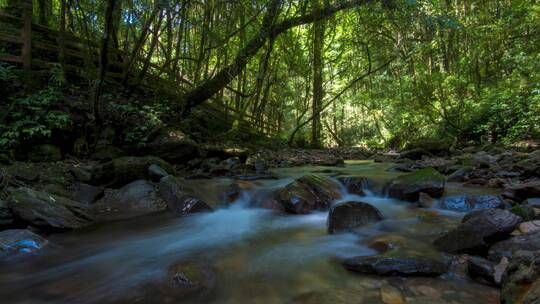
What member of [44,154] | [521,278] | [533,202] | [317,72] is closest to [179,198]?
[44,154]

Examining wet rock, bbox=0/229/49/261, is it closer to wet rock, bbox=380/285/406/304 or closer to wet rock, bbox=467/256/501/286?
wet rock, bbox=380/285/406/304

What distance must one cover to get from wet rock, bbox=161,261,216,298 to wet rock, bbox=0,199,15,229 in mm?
2198

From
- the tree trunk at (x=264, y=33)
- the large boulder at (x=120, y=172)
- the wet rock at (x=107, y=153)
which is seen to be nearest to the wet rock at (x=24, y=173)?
the large boulder at (x=120, y=172)

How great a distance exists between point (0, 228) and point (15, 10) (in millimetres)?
7995

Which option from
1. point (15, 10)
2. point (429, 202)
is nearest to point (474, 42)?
point (429, 202)

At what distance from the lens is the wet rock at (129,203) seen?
16.5 ft

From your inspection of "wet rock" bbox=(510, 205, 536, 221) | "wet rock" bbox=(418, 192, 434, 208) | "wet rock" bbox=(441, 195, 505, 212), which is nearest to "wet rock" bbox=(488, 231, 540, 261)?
"wet rock" bbox=(510, 205, 536, 221)

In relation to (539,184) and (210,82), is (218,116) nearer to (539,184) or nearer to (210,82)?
(210,82)

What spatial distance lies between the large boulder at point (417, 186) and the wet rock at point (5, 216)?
503 cm

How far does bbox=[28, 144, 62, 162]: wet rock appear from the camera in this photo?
21.7ft

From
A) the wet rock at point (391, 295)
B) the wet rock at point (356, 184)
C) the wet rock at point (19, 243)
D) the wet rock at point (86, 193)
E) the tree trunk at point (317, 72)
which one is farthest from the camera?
the tree trunk at point (317, 72)

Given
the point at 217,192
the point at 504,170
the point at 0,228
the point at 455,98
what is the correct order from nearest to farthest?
the point at 0,228 → the point at 217,192 → the point at 504,170 → the point at 455,98

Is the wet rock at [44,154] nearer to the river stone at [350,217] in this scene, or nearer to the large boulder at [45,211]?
the large boulder at [45,211]

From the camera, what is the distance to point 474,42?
12922mm
